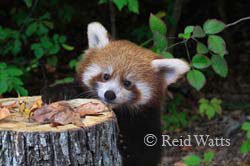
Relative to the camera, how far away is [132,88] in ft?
12.7

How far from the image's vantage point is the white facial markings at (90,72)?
12.8ft

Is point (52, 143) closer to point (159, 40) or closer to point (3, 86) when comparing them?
point (159, 40)

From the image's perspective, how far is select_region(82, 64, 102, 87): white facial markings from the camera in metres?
3.91

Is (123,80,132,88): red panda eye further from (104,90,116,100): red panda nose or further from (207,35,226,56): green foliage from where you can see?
(207,35,226,56): green foliage

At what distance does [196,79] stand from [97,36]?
101 centimetres

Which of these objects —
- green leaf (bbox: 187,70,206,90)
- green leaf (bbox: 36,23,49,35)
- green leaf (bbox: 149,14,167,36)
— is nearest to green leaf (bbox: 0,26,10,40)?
green leaf (bbox: 36,23,49,35)

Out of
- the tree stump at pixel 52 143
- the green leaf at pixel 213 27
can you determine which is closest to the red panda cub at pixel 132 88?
the green leaf at pixel 213 27

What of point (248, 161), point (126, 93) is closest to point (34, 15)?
point (126, 93)

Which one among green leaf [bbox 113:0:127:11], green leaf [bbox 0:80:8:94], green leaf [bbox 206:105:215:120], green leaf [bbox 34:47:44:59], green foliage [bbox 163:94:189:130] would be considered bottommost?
green foliage [bbox 163:94:189:130]

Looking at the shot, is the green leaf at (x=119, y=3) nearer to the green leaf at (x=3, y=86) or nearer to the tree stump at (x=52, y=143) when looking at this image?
the green leaf at (x=3, y=86)

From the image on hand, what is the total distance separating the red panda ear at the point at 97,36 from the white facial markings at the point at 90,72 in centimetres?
27

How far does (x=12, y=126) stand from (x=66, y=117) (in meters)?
0.32

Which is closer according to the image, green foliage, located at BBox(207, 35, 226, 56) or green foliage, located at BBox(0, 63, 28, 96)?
green foliage, located at BBox(207, 35, 226, 56)

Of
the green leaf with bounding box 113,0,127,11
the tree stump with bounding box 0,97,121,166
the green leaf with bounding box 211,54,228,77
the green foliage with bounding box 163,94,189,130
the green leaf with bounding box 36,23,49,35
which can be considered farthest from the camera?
the green foliage with bounding box 163,94,189,130
